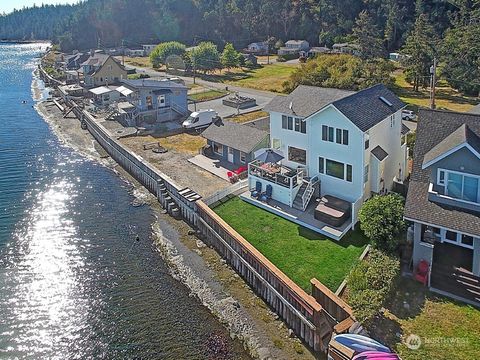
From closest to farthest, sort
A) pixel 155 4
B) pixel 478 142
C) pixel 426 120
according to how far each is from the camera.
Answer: pixel 478 142 → pixel 426 120 → pixel 155 4

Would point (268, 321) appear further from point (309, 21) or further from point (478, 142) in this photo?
point (309, 21)

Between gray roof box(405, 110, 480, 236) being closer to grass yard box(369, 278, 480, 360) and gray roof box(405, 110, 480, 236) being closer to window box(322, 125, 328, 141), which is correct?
grass yard box(369, 278, 480, 360)

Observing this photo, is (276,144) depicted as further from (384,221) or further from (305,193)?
(384,221)

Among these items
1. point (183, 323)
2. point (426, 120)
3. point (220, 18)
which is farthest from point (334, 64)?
point (220, 18)

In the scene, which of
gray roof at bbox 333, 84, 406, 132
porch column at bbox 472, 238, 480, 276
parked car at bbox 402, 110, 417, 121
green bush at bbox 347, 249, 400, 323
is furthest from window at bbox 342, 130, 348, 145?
parked car at bbox 402, 110, 417, 121

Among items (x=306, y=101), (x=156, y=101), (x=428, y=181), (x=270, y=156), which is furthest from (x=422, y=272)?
(x=156, y=101)
